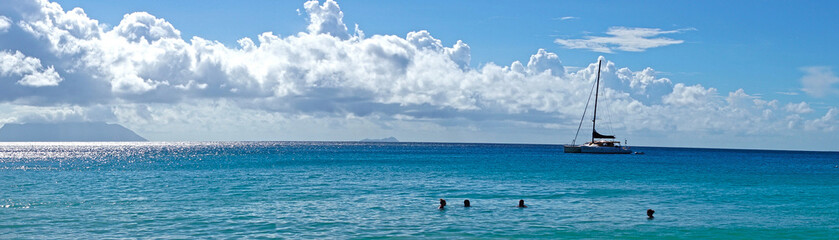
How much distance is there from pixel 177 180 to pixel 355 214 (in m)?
32.7

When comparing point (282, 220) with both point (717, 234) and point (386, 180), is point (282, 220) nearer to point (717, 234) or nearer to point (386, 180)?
point (717, 234)

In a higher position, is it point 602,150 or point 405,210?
point 602,150

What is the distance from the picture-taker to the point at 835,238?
100 feet

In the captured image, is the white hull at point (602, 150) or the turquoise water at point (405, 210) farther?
the white hull at point (602, 150)

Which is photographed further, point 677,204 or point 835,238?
point 677,204

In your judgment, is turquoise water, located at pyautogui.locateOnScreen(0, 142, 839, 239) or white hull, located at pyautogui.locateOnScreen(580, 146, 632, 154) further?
white hull, located at pyautogui.locateOnScreen(580, 146, 632, 154)

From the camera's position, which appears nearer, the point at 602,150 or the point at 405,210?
the point at 405,210

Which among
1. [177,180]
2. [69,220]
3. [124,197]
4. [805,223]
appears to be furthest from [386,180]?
[805,223]

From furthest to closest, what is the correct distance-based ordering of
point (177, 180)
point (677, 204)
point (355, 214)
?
point (177, 180)
point (677, 204)
point (355, 214)

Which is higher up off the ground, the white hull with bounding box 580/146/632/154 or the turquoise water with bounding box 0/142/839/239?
the white hull with bounding box 580/146/632/154

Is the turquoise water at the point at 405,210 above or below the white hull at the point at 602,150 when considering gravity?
below

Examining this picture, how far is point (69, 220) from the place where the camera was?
1320 inches

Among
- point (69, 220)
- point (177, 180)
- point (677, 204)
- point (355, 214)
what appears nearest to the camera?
point (69, 220)

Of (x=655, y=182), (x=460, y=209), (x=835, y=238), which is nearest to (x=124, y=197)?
(x=460, y=209)
